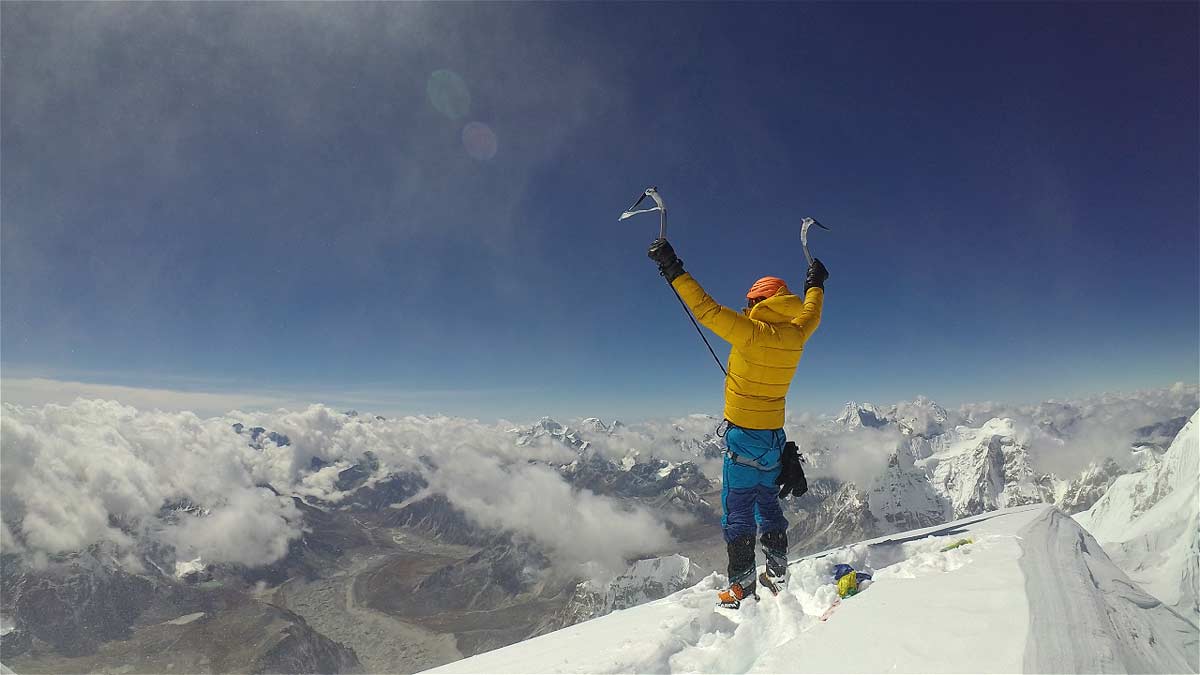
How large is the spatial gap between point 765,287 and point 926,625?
4723 mm

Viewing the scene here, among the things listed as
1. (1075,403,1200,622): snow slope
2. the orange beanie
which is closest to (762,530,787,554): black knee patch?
the orange beanie

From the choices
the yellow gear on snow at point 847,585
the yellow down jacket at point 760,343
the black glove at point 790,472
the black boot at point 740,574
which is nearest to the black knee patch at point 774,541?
the black boot at point 740,574

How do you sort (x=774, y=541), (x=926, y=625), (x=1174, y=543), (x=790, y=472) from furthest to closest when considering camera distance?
(x=1174, y=543) < (x=790, y=472) < (x=774, y=541) < (x=926, y=625)

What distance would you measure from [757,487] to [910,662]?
3.88m

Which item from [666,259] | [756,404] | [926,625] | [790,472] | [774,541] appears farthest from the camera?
[790,472]

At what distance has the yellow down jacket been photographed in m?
→ 6.69

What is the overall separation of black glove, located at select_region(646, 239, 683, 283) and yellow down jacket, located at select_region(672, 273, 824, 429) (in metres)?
0.12

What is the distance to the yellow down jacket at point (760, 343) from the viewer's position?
6691 mm

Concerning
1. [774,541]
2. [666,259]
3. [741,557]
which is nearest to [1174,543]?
[774,541]

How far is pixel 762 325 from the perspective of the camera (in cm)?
692

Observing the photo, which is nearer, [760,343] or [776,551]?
[760,343]

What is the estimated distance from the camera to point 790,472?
783 cm

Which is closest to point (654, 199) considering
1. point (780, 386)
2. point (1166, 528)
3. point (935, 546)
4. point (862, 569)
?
point (780, 386)

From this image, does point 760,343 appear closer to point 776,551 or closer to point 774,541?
point 774,541
